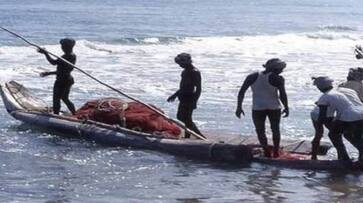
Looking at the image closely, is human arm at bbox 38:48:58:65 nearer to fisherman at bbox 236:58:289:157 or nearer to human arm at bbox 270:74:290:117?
fisherman at bbox 236:58:289:157

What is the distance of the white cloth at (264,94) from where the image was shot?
37.3 feet

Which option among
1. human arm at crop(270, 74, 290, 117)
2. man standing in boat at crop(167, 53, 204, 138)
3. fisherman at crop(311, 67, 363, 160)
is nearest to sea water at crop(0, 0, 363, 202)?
fisherman at crop(311, 67, 363, 160)

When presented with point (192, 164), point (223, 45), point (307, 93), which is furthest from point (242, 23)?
point (192, 164)

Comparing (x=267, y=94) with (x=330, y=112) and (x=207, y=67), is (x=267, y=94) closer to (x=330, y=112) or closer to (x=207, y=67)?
(x=330, y=112)

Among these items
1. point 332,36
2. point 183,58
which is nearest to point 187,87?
point 183,58

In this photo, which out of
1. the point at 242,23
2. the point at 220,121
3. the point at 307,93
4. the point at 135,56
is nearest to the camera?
the point at 220,121

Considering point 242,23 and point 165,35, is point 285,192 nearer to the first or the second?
point 165,35

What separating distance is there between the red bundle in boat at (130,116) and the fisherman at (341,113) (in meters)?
2.74

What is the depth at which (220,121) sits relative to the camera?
15.5m

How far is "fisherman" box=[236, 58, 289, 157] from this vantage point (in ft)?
37.0

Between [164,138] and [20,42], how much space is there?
69.5ft

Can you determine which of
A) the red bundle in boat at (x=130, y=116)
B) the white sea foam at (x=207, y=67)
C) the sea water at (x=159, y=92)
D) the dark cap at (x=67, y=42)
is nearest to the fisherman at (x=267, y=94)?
the sea water at (x=159, y=92)

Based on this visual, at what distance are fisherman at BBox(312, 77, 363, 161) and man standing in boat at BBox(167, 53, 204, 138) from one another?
2079 mm

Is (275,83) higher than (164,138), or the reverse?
(275,83)
